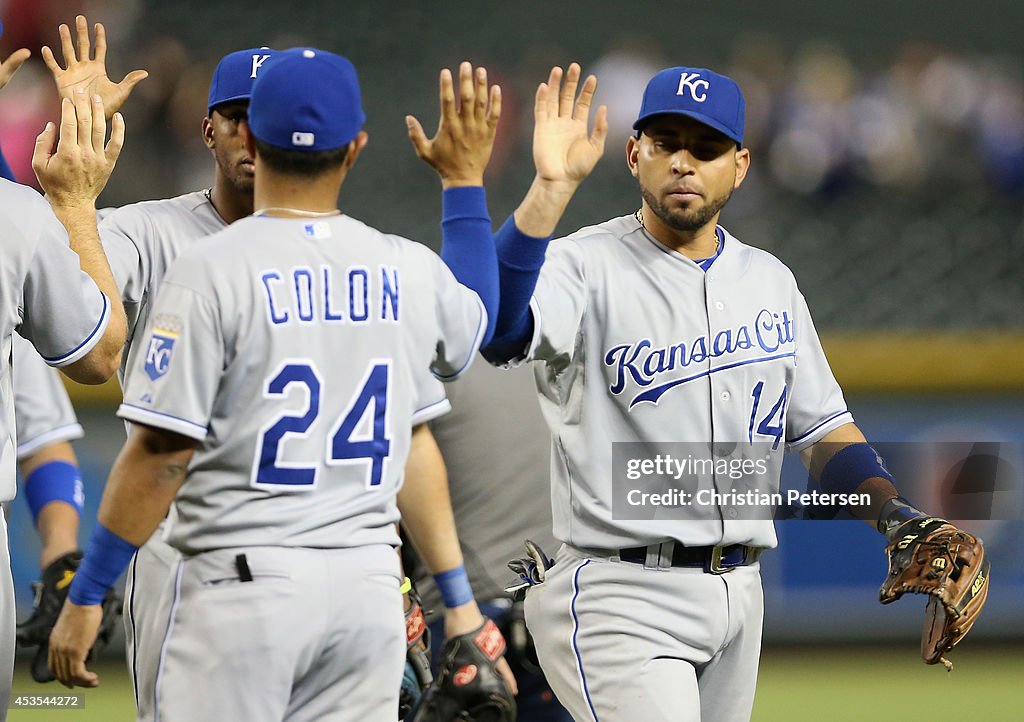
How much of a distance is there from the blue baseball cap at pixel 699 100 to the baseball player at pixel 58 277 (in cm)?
139

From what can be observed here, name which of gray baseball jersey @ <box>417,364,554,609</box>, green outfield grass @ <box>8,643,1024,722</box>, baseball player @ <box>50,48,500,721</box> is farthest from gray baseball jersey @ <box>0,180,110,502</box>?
green outfield grass @ <box>8,643,1024,722</box>

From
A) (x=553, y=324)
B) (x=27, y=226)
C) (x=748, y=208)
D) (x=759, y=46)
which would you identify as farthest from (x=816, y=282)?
(x=27, y=226)

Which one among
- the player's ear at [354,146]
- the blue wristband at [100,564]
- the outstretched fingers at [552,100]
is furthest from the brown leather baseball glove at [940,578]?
the blue wristband at [100,564]

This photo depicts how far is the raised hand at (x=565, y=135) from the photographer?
10.7ft

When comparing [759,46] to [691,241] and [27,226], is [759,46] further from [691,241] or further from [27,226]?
[27,226]

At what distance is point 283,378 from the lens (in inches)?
103

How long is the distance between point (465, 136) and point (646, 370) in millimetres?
890

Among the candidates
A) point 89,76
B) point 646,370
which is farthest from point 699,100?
point 89,76

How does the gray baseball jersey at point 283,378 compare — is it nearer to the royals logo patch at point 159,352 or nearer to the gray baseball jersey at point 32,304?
the royals logo patch at point 159,352

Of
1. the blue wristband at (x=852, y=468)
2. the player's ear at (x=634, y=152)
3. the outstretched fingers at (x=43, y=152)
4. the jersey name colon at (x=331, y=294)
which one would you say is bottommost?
the blue wristband at (x=852, y=468)

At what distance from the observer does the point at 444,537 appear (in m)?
3.04

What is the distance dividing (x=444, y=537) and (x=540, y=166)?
0.87m

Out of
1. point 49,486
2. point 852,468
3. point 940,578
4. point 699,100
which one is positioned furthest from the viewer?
point 49,486

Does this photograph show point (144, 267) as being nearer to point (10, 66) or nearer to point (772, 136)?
point (10, 66)
